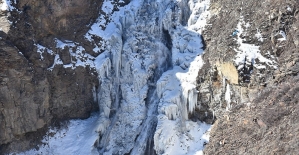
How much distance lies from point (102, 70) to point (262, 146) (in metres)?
11.3

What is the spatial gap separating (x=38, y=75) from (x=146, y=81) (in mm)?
6434

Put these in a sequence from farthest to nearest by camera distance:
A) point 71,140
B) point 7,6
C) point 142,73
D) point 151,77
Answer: point 151,77 < point 142,73 < point 71,140 < point 7,6

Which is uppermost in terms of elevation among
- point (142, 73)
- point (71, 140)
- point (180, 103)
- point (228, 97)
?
point (142, 73)

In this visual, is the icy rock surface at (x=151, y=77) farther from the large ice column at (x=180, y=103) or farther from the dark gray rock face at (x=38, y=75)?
the dark gray rock face at (x=38, y=75)

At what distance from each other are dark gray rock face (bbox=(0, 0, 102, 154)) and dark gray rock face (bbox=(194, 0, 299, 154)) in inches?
307

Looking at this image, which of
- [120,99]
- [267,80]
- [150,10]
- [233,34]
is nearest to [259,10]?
[233,34]

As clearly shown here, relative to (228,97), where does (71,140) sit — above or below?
below

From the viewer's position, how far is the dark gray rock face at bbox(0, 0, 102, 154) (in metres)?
20.8

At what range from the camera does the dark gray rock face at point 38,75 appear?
68.2 ft

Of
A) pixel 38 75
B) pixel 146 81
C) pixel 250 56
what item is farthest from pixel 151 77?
pixel 38 75

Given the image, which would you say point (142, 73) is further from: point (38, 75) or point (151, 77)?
point (38, 75)

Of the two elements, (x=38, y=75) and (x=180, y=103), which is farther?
(x=38, y=75)

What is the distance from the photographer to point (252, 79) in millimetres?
18844

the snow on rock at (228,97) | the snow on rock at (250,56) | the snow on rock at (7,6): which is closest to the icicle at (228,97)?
the snow on rock at (228,97)
